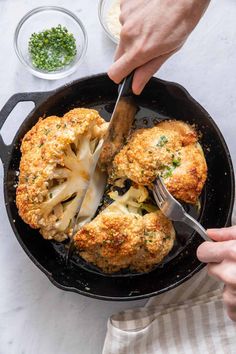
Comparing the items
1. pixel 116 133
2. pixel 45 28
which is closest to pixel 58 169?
pixel 116 133

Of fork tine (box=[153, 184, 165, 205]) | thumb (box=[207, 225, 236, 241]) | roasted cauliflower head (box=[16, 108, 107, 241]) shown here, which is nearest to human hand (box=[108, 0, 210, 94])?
roasted cauliflower head (box=[16, 108, 107, 241])

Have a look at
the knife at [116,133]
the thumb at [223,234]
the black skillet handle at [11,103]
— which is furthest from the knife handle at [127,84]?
the thumb at [223,234]

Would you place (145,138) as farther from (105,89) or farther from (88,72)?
(88,72)

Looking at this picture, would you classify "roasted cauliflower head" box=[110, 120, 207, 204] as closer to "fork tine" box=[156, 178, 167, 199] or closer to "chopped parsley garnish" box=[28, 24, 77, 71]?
"fork tine" box=[156, 178, 167, 199]

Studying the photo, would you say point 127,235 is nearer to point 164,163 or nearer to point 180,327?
point 164,163

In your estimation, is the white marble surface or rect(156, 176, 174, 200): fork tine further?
the white marble surface

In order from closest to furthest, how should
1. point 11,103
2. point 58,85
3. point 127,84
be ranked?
point 127,84, point 11,103, point 58,85

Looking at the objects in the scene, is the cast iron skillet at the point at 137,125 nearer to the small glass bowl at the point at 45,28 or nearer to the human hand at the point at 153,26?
the small glass bowl at the point at 45,28
